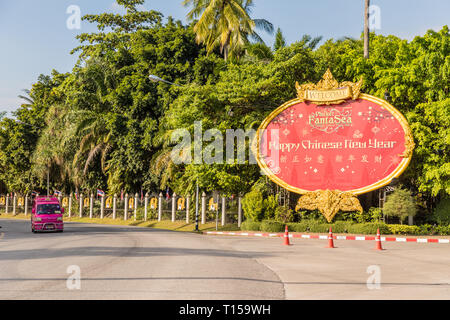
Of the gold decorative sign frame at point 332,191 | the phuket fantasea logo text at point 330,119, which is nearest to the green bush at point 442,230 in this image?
the gold decorative sign frame at point 332,191

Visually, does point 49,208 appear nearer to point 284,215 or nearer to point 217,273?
point 284,215

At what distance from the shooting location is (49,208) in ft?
105

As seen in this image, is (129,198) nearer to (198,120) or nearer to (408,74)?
(198,120)

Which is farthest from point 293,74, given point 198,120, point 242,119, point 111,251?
point 111,251

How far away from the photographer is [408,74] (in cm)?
3092

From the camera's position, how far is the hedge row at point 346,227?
29.6 m

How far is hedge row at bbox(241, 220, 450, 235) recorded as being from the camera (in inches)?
1166

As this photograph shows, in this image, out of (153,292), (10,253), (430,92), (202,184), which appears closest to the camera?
(153,292)

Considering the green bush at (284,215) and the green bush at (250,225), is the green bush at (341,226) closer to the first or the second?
the green bush at (284,215)

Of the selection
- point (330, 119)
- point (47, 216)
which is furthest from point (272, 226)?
point (47, 216)

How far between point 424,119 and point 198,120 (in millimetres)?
13232

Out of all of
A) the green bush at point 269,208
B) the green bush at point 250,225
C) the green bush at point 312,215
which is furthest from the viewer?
the green bush at point 269,208

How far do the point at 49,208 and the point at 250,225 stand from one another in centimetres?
1180

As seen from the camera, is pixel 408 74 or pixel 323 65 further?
pixel 323 65
